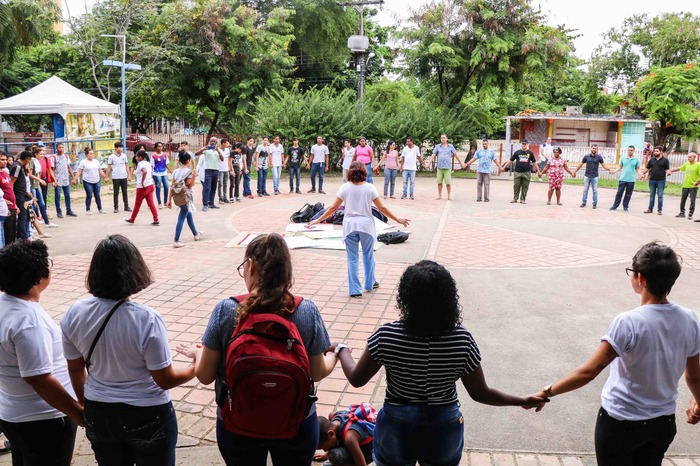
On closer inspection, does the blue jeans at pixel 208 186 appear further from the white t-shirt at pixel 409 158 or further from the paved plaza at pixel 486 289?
the white t-shirt at pixel 409 158

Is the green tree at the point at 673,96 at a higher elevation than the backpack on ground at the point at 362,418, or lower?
higher

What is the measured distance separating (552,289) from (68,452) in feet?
21.7

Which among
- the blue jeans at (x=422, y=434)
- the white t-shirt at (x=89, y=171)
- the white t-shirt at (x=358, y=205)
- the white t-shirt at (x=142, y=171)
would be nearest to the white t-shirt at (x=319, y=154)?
the white t-shirt at (x=89, y=171)

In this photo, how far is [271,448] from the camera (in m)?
2.58

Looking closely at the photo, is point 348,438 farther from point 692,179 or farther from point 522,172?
point 522,172

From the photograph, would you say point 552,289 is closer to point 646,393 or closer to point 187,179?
point 646,393

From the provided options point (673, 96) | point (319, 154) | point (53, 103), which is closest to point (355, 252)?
point (319, 154)

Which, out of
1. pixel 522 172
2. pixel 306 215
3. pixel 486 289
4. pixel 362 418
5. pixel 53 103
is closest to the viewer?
pixel 362 418

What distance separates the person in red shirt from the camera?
9.57m

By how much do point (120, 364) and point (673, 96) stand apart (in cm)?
2800

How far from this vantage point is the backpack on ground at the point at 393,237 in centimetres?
1122

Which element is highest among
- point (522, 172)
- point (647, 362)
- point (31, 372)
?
point (522, 172)

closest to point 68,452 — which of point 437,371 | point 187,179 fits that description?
point 437,371

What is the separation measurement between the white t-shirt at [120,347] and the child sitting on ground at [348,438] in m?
1.18
